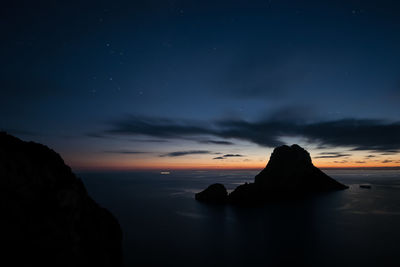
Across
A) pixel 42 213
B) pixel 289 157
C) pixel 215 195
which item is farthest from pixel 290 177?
pixel 42 213

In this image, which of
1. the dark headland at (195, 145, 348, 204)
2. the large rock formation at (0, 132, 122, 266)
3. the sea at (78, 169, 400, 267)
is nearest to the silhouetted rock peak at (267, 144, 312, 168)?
the dark headland at (195, 145, 348, 204)

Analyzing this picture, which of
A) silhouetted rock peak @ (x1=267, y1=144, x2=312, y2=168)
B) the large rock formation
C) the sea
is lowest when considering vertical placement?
the sea

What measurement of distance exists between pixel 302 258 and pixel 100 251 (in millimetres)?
Answer: 27661

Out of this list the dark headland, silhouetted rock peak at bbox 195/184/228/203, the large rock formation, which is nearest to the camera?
the large rock formation

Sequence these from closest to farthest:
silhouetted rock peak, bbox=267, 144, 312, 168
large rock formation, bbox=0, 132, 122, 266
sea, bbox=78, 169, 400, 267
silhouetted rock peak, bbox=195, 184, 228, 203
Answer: large rock formation, bbox=0, 132, 122, 266 < sea, bbox=78, 169, 400, 267 < silhouetted rock peak, bbox=195, 184, 228, 203 < silhouetted rock peak, bbox=267, 144, 312, 168

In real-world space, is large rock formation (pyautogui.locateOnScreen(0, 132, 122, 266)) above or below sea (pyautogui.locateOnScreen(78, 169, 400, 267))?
above

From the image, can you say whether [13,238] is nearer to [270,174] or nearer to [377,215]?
[377,215]

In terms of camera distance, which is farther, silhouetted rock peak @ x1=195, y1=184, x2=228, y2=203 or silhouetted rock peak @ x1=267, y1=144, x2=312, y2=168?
silhouetted rock peak @ x1=267, y1=144, x2=312, y2=168

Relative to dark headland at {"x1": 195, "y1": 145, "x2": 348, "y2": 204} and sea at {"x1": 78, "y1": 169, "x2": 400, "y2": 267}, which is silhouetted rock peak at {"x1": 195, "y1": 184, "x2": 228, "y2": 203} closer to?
dark headland at {"x1": 195, "y1": 145, "x2": 348, "y2": 204}

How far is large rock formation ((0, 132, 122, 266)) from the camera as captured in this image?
12.3m

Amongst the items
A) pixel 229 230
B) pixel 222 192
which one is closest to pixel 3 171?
pixel 229 230

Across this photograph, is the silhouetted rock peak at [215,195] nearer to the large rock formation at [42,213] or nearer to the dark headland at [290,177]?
the dark headland at [290,177]

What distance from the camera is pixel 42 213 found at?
1341 centimetres

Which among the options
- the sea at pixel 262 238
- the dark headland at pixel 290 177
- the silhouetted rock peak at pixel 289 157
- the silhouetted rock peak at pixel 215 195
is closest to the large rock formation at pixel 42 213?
the sea at pixel 262 238
